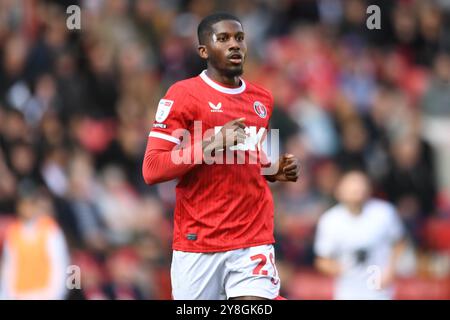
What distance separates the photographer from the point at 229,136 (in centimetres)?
618

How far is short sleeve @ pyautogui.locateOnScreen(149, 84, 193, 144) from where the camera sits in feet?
21.0

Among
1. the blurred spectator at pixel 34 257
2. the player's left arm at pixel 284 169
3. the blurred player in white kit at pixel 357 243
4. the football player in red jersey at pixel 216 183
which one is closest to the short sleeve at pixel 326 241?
the blurred player in white kit at pixel 357 243

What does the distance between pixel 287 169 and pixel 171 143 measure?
29.9 inches

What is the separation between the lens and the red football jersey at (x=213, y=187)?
6.45m

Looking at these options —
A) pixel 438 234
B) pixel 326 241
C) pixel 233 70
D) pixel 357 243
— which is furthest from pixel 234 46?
pixel 438 234

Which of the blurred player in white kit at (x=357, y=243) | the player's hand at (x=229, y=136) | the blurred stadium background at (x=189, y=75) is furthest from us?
the blurred stadium background at (x=189, y=75)

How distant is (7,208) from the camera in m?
11.1

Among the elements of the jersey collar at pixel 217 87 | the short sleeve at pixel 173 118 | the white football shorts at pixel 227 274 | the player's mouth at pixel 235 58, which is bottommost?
the white football shorts at pixel 227 274

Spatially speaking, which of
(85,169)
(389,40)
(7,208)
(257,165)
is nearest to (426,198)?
(389,40)

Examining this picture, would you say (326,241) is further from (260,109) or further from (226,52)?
(226,52)

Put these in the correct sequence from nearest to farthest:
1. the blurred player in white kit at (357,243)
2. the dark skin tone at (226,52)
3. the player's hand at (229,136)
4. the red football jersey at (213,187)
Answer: the player's hand at (229,136)
the red football jersey at (213,187)
the dark skin tone at (226,52)
the blurred player in white kit at (357,243)

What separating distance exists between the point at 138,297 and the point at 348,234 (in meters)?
1.93

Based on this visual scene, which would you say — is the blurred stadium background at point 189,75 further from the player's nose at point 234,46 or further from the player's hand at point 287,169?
the player's nose at point 234,46

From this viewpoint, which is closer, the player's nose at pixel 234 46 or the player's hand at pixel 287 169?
the player's nose at pixel 234 46
